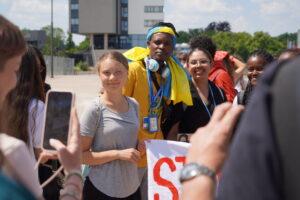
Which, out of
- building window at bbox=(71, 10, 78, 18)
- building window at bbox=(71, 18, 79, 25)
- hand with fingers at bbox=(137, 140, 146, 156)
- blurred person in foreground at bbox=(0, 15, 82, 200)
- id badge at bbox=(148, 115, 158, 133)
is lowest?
hand with fingers at bbox=(137, 140, 146, 156)

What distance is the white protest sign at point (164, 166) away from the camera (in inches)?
148

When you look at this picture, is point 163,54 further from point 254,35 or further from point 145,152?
point 254,35

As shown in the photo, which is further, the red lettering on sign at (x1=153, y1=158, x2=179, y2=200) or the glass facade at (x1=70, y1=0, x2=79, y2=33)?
the glass facade at (x1=70, y1=0, x2=79, y2=33)

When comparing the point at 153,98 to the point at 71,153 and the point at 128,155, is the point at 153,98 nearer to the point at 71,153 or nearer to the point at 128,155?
the point at 128,155

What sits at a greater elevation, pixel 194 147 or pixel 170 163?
pixel 194 147

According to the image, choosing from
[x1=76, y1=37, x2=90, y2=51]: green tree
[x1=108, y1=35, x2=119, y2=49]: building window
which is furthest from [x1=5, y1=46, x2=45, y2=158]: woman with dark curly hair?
[x1=76, y1=37, x2=90, y2=51]: green tree

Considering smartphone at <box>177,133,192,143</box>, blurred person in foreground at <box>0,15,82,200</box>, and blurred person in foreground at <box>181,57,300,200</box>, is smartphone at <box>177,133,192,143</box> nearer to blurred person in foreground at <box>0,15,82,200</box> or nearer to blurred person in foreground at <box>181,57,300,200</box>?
blurred person in foreground at <box>0,15,82,200</box>

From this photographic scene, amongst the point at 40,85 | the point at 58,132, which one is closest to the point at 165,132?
the point at 40,85

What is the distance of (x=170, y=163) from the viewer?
3.81 m

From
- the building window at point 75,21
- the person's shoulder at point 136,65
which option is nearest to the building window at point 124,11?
the building window at point 75,21

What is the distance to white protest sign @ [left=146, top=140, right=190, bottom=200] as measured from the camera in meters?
3.76

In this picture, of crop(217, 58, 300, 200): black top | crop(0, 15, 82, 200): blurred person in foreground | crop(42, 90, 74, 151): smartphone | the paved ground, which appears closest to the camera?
crop(217, 58, 300, 200): black top

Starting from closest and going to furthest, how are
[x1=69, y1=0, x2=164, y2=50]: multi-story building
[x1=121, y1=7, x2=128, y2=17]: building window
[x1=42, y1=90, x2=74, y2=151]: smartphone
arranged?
1. [x1=42, y1=90, x2=74, y2=151]: smartphone
2. [x1=69, y1=0, x2=164, y2=50]: multi-story building
3. [x1=121, y1=7, x2=128, y2=17]: building window

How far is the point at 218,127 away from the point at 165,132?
10.0 feet
